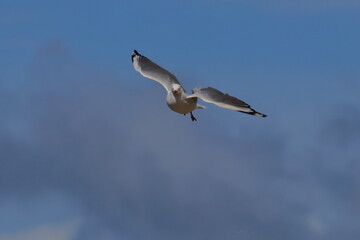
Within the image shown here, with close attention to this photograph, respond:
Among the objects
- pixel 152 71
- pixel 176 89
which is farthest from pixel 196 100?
pixel 152 71

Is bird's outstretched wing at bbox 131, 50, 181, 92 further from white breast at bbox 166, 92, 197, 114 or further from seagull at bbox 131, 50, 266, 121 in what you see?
white breast at bbox 166, 92, 197, 114

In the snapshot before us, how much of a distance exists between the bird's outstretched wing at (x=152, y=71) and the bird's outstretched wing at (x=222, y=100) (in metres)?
3.56

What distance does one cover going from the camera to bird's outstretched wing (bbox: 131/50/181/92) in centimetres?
5706

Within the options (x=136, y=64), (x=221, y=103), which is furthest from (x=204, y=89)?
(x=136, y=64)

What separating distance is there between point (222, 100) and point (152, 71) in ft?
26.5

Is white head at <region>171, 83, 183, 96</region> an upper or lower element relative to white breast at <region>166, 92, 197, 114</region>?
upper

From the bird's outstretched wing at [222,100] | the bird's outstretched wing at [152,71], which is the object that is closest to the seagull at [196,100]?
the bird's outstretched wing at [222,100]

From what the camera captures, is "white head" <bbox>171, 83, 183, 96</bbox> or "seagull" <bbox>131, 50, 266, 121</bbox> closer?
"seagull" <bbox>131, 50, 266, 121</bbox>

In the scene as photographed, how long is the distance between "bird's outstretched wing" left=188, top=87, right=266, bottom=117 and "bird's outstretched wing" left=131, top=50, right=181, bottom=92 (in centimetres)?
356

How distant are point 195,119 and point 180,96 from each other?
288 cm

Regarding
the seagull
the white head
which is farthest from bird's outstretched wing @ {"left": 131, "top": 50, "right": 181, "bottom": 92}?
the white head

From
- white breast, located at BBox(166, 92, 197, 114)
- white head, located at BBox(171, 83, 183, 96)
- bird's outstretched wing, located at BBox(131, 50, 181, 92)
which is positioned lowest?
white breast, located at BBox(166, 92, 197, 114)

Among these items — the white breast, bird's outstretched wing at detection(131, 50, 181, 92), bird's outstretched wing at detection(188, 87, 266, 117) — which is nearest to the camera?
bird's outstretched wing at detection(188, 87, 266, 117)

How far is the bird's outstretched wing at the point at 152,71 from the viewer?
5706 centimetres
